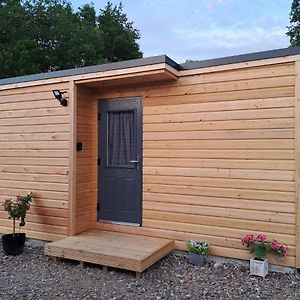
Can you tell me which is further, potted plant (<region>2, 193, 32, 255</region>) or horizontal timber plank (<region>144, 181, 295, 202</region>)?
potted plant (<region>2, 193, 32, 255</region>)

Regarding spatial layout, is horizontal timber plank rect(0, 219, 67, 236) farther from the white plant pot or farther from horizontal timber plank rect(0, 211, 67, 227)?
the white plant pot

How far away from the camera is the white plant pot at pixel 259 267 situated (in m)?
3.36

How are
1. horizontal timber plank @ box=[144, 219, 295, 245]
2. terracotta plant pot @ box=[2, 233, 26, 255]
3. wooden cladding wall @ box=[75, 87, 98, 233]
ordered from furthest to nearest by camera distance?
wooden cladding wall @ box=[75, 87, 98, 233] → terracotta plant pot @ box=[2, 233, 26, 255] → horizontal timber plank @ box=[144, 219, 295, 245]

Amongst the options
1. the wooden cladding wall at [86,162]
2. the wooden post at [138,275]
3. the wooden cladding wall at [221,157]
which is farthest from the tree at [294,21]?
the wooden post at [138,275]

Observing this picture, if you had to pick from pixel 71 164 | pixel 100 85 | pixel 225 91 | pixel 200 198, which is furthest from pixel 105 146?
pixel 225 91

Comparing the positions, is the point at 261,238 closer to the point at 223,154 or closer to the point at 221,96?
the point at 223,154

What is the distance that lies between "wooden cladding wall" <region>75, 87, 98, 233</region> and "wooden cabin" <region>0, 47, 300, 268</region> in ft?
0.05

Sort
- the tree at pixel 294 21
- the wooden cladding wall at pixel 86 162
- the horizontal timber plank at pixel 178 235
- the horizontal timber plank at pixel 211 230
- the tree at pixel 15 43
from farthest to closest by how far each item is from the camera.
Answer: the tree at pixel 294 21 < the tree at pixel 15 43 < the wooden cladding wall at pixel 86 162 < the horizontal timber plank at pixel 178 235 < the horizontal timber plank at pixel 211 230

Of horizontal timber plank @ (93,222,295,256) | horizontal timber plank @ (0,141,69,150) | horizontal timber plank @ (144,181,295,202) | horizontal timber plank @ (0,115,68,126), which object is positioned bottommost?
horizontal timber plank @ (93,222,295,256)

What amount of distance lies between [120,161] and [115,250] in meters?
1.34

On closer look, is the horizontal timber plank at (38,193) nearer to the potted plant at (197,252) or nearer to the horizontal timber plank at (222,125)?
the horizontal timber plank at (222,125)

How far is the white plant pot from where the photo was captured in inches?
132

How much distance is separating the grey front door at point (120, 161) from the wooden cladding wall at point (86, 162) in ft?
0.35

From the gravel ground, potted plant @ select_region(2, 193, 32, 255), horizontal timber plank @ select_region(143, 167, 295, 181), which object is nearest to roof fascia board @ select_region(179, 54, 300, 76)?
horizontal timber plank @ select_region(143, 167, 295, 181)
